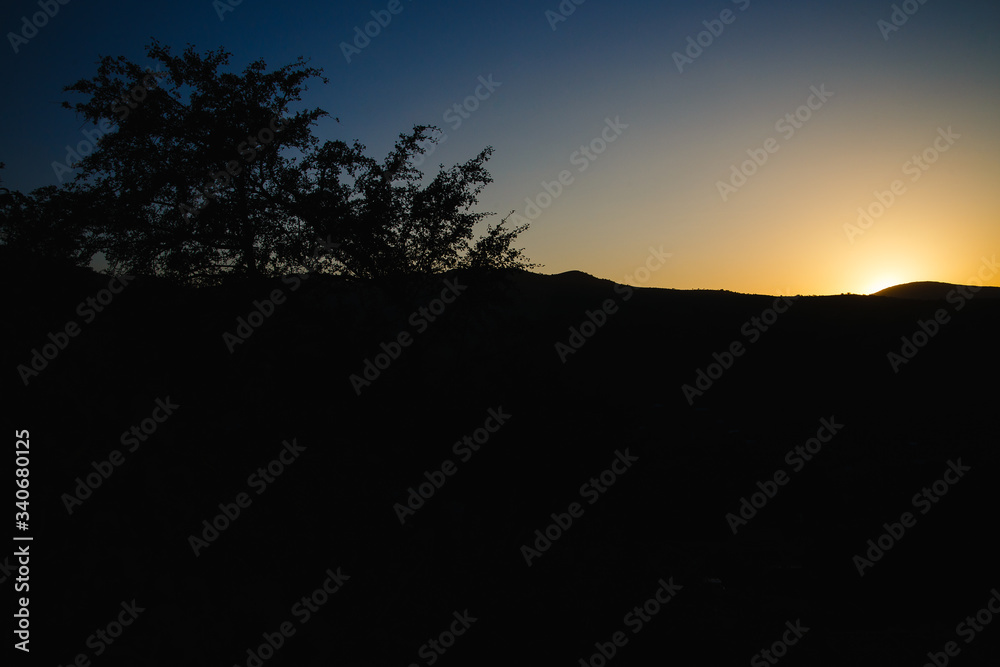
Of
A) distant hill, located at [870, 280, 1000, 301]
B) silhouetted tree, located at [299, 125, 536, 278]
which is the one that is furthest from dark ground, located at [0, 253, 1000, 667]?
distant hill, located at [870, 280, 1000, 301]

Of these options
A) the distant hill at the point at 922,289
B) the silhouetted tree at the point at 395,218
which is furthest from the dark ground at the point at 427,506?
the distant hill at the point at 922,289

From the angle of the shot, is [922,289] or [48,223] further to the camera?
A: [922,289]

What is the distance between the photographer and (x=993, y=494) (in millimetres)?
13328

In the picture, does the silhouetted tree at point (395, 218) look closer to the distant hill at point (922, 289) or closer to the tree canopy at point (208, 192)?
the tree canopy at point (208, 192)

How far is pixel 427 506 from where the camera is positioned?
12445 mm

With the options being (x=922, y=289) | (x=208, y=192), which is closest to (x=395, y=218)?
(x=208, y=192)

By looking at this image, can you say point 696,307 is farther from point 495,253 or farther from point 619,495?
point 619,495

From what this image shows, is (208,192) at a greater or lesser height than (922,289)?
lesser

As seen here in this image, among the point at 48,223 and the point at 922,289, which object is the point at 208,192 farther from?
the point at 922,289

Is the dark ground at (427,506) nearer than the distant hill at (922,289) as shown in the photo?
Yes

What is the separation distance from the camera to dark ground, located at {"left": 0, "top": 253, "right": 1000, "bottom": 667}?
8.20m

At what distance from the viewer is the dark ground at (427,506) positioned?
26.9 feet

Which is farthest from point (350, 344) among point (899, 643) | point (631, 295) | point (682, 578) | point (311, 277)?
point (631, 295)

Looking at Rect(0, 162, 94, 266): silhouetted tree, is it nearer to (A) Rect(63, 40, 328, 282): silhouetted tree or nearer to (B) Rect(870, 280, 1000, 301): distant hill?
(A) Rect(63, 40, 328, 282): silhouetted tree
